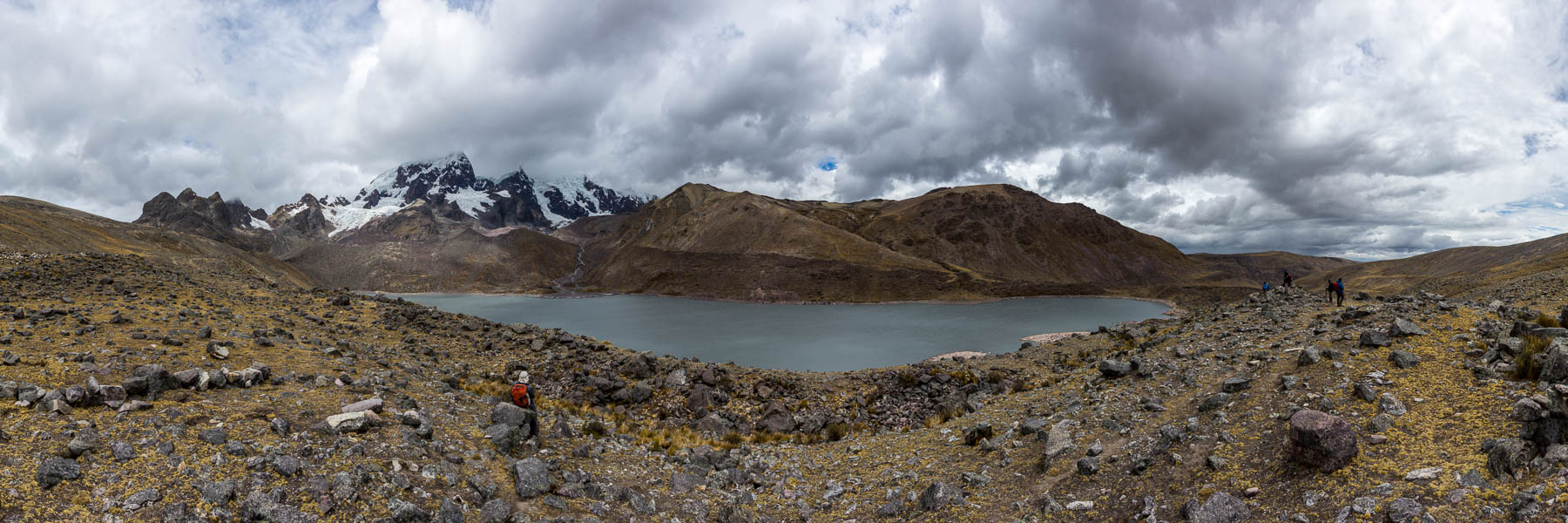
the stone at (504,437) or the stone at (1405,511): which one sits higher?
the stone at (1405,511)

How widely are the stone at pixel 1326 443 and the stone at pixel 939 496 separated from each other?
450 cm

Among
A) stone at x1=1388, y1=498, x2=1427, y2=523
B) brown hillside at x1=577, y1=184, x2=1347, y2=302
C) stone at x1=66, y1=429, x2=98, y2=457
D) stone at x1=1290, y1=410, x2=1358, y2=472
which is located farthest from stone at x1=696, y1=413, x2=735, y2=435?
brown hillside at x1=577, y1=184, x2=1347, y2=302

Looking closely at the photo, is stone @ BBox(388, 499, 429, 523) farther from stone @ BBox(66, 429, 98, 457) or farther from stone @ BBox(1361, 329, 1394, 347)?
stone @ BBox(1361, 329, 1394, 347)

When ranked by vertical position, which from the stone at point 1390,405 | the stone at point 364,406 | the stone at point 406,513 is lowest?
the stone at point 406,513

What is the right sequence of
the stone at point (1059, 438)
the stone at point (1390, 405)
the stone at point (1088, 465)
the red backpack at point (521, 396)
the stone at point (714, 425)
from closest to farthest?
the stone at point (1390, 405), the stone at point (1088, 465), the stone at point (1059, 438), the red backpack at point (521, 396), the stone at point (714, 425)

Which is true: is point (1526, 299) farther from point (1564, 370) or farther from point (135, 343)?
point (135, 343)

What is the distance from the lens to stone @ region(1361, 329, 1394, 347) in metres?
10.2

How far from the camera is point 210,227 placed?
632 feet

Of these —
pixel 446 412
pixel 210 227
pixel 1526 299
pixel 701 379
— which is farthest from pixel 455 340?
pixel 210 227

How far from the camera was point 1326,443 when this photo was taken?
6.76 metres

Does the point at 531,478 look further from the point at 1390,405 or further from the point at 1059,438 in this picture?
the point at 1390,405

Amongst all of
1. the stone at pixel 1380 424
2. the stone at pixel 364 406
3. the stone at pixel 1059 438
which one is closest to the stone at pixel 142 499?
the stone at pixel 364 406

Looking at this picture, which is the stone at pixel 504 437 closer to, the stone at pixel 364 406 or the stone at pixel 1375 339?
the stone at pixel 364 406

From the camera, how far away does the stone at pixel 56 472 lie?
6098mm
